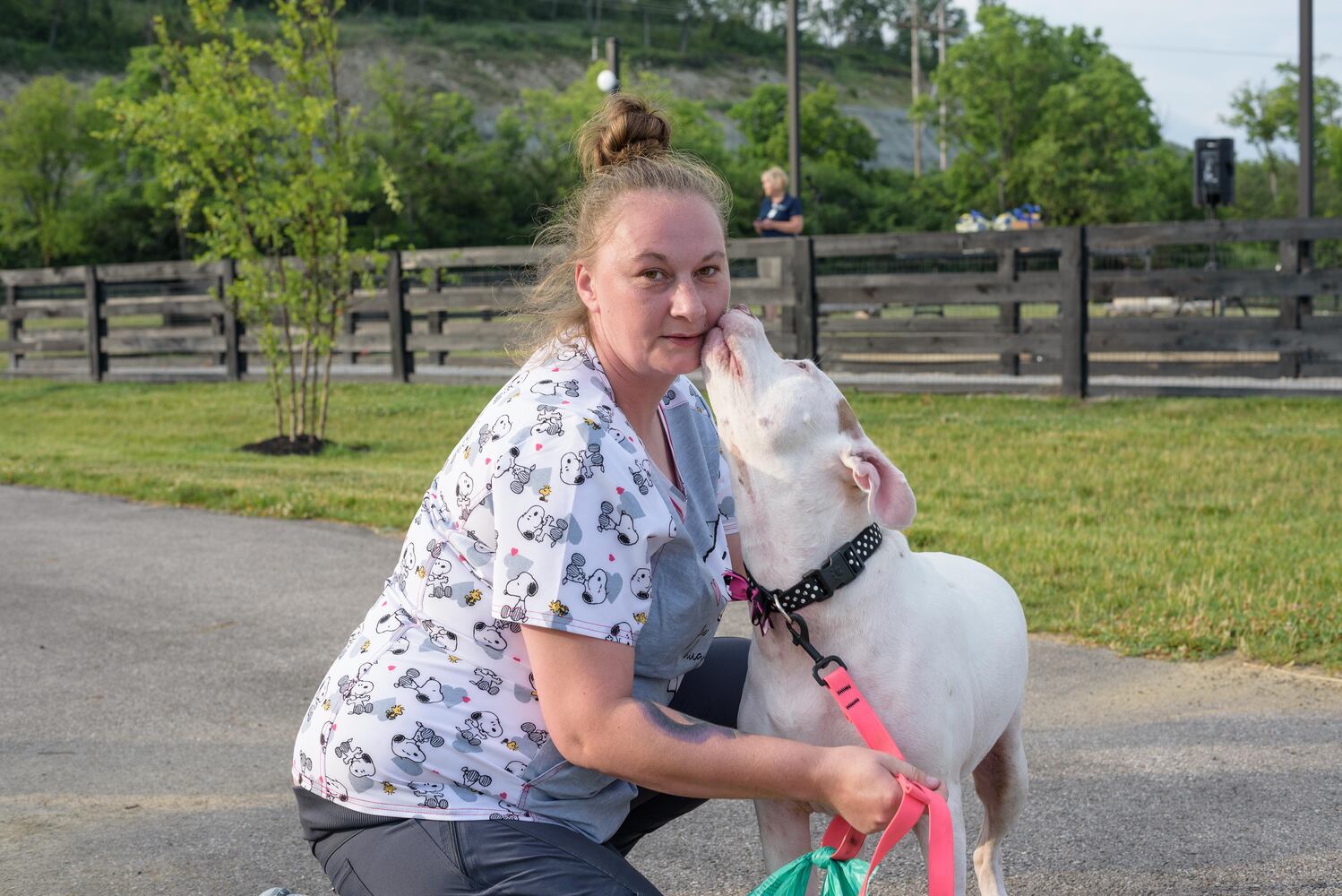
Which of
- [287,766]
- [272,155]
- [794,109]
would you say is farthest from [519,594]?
[794,109]

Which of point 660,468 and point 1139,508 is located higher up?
point 660,468

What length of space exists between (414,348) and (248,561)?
30.5 ft

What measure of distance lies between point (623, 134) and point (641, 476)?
2.54 ft

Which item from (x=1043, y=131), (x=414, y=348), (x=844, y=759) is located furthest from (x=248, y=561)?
(x=1043, y=131)

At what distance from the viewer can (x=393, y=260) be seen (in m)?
16.0

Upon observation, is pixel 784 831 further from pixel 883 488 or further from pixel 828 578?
pixel 883 488

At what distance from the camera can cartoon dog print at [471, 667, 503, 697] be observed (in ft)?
7.95

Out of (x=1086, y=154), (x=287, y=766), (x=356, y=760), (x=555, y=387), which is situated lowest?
(x=287, y=766)

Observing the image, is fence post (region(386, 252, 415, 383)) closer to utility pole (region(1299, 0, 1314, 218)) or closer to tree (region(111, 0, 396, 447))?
tree (region(111, 0, 396, 447))

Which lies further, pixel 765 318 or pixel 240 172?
pixel 765 318

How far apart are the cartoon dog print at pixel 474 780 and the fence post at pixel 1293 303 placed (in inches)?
428

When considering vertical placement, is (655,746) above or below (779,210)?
below

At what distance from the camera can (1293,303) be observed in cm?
1153

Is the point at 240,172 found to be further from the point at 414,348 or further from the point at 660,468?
the point at 660,468
